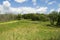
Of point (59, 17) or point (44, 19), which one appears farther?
point (44, 19)

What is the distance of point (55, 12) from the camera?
191ft

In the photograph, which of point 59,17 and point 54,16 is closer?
point 59,17

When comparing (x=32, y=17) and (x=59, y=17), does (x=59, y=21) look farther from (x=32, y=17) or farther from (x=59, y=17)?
(x=32, y=17)

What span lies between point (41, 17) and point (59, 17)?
33159 mm

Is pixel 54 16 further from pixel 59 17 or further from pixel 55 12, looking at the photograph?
pixel 59 17

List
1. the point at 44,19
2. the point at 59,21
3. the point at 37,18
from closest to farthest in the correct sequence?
the point at 59,21 → the point at 44,19 → the point at 37,18

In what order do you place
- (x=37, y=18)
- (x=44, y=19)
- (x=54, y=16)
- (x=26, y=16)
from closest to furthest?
(x=54, y=16) < (x=44, y=19) < (x=37, y=18) < (x=26, y=16)

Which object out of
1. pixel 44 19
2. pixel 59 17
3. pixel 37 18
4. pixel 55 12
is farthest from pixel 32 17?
pixel 59 17

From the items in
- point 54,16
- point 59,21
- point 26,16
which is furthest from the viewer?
point 26,16

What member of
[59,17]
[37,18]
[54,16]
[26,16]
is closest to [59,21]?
[59,17]

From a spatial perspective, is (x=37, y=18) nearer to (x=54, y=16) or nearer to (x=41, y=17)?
(x=41, y=17)

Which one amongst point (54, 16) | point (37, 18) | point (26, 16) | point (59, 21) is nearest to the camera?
point (59, 21)

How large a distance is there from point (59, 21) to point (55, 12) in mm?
9522

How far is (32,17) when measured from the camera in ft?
292
